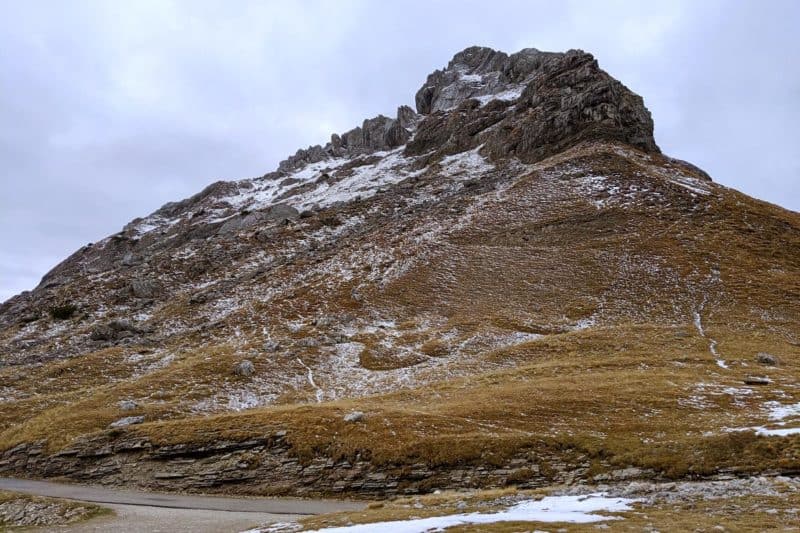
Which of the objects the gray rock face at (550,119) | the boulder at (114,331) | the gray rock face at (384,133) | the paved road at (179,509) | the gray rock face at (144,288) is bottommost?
the paved road at (179,509)

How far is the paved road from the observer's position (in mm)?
22719

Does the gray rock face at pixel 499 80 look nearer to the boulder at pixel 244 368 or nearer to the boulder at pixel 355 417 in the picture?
the boulder at pixel 244 368

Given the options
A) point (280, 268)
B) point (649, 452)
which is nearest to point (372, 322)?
point (280, 268)

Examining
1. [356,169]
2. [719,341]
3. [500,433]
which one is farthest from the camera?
[356,169]

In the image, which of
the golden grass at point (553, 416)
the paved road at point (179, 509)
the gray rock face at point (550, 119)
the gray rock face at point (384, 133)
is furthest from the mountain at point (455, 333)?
the gray rock face at point (384, 133)

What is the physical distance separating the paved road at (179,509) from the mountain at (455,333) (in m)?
1.95

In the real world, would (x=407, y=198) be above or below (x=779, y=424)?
above

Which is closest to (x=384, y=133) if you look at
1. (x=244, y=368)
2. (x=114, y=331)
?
(x=114, y=331)

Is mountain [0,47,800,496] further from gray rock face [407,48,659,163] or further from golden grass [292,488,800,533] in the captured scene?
golden grass [292,488,800,533]

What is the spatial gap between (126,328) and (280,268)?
24745 millimetres

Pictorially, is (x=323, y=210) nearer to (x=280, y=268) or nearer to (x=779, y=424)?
(x=280, y=268)

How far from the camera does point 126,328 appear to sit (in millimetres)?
70750

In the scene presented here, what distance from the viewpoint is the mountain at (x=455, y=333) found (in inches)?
Result: 1184

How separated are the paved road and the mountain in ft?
6.40
